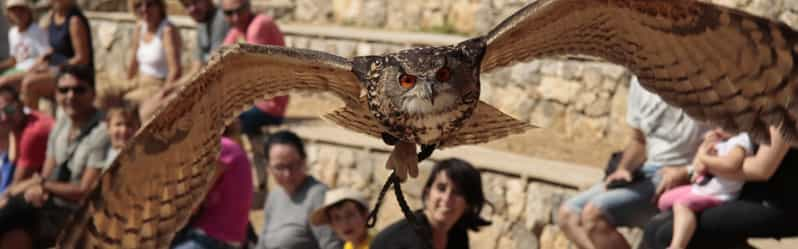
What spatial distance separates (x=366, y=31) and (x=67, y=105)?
388 centimetres

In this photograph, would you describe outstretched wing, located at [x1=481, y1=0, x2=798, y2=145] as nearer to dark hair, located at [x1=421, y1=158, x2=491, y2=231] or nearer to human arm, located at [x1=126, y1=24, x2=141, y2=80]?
dark hair, located at [x1=421, y1=158, x2=491, y2=231]

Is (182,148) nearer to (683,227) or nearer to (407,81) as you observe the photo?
(407,81)

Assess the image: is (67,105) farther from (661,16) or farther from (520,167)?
(661,16)

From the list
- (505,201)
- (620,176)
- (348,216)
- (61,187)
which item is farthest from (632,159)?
(61,187)

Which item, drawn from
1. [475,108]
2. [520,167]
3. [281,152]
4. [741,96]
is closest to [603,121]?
[520,167]

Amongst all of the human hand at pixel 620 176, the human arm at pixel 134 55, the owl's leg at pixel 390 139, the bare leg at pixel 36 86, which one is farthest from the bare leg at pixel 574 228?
the bare leg at pixel 36 86

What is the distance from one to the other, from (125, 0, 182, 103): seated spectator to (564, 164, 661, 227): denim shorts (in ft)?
10.2

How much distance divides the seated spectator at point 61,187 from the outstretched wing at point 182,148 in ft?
6.01

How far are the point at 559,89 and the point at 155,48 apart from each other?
2408 millimetres

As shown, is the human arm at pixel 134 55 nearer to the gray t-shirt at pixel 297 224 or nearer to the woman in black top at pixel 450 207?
the gray t-shirt at pixel 297 224

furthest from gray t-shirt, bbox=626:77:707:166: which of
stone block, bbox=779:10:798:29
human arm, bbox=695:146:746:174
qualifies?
stone block, bbox=779:10:798:29

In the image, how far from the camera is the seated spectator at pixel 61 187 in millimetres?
4906

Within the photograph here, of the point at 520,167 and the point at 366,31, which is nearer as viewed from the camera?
the point at 520,167

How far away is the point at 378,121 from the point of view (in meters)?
2.79
